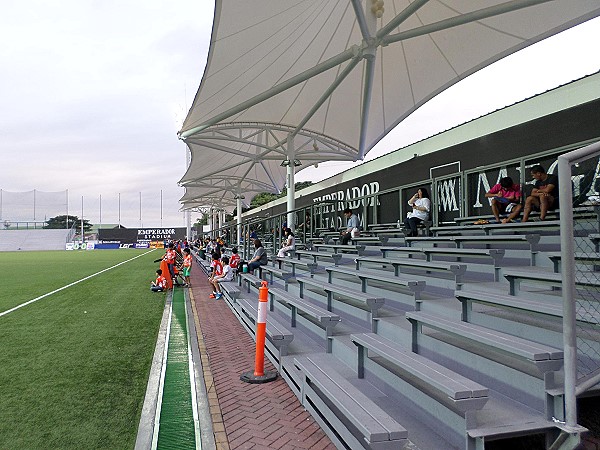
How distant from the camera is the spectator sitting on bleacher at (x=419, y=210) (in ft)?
27.4

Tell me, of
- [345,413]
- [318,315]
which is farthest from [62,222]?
[345,413]

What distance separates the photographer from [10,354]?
20.5 feet

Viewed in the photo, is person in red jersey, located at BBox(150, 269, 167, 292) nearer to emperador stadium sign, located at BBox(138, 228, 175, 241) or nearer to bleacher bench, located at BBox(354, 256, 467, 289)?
bleacher bench, located at BBox(354, 256, 467, 289)

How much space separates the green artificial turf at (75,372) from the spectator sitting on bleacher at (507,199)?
5.40 m

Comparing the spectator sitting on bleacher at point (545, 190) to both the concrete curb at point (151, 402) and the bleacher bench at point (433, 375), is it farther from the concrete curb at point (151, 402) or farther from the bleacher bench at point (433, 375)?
the concrete curb at point (151, 402)

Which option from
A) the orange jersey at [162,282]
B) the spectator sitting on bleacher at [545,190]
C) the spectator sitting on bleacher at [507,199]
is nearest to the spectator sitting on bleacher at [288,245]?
the orange jersey at [162,282]

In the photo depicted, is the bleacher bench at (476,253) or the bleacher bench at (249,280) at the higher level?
the bleacher bench at (476,253)

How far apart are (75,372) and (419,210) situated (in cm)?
613

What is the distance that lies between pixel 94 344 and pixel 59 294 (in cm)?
711

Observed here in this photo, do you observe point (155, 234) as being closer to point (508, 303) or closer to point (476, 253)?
point (476, 253)

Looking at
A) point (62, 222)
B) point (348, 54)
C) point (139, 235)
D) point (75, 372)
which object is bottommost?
point (75, 372)

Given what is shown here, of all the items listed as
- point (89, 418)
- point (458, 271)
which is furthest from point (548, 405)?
point (89, 418)

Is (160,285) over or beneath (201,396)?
over

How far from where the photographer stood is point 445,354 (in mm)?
3621
